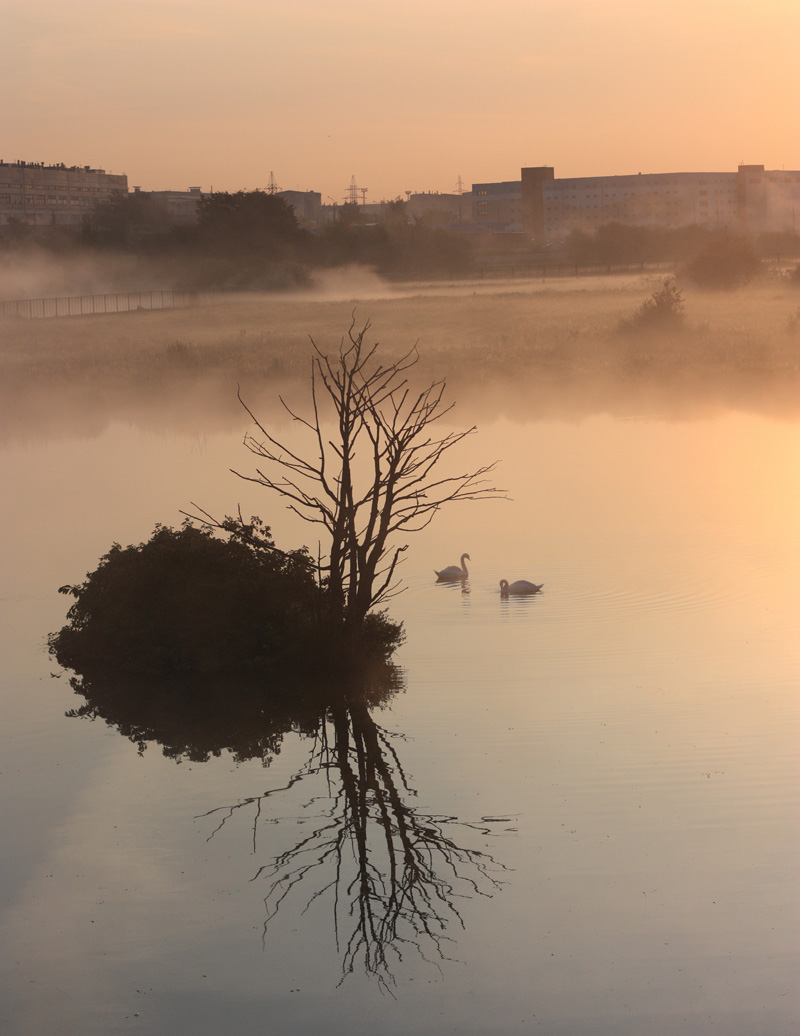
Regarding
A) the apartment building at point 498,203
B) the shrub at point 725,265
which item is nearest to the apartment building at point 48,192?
the apartment building at point 498,203

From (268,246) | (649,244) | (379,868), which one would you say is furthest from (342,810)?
(649,244)

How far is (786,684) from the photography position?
9922mm

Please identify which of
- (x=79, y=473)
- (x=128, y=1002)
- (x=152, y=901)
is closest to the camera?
(x=128, y=1002)

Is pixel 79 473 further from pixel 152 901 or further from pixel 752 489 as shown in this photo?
pixel 152 901

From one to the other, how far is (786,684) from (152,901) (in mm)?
5129

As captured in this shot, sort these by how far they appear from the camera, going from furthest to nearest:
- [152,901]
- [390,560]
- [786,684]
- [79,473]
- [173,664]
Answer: [79,473] → [390,560] → [173,664] → [786,684] → [152,901]

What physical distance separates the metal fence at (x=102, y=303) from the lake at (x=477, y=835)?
1998 inches

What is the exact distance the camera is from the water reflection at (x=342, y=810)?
6520 millimetres

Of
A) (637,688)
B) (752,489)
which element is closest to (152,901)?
(637,688)

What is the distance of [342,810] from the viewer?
25.9ft

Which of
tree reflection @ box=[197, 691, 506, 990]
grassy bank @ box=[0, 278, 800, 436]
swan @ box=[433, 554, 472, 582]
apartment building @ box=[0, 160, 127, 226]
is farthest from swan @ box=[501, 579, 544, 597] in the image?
apartment building @ box=[0, 160, 127, 226]

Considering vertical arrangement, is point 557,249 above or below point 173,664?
above

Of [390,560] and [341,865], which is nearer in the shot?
[341,865]

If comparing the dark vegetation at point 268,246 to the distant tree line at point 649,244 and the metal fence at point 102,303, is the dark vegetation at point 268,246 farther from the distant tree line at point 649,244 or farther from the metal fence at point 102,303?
the metal fence at point 102,303
